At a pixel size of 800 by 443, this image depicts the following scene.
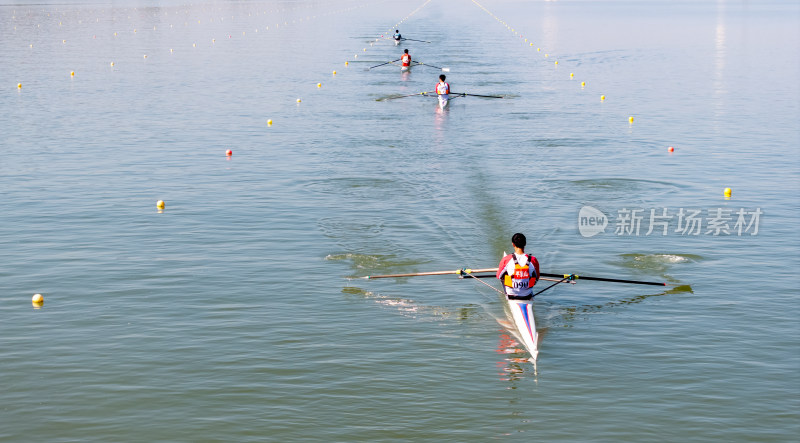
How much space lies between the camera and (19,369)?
1909 cm

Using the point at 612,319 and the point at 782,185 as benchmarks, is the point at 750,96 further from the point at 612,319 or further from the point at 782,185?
the point at 612,319

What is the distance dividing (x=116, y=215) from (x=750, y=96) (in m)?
41.9

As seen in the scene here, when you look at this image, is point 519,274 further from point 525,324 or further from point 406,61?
point 406,61

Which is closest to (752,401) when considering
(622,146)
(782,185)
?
(782,185)

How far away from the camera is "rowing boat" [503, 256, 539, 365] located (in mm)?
19750

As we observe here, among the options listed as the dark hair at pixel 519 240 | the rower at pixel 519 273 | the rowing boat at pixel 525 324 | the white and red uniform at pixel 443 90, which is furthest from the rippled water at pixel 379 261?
the dark hair at pixel 519 240

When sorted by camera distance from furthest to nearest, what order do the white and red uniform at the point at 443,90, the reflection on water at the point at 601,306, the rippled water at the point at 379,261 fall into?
the white and red uniform at the point at 443,90
the reflection on water at the point at 601,306
the rippled water at the point at 379,261

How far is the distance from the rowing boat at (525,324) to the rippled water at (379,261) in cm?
42

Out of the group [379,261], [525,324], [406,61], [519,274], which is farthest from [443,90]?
[525,324]

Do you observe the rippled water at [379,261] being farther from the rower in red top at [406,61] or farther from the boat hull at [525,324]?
the rower in red top at [406,61]

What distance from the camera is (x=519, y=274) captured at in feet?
70.3

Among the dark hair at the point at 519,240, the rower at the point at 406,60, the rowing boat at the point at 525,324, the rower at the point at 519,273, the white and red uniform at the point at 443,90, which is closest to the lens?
the rowing boat at the point at 525,324

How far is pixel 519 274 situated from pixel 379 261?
18.1 ft

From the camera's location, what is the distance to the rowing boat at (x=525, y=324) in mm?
19750
